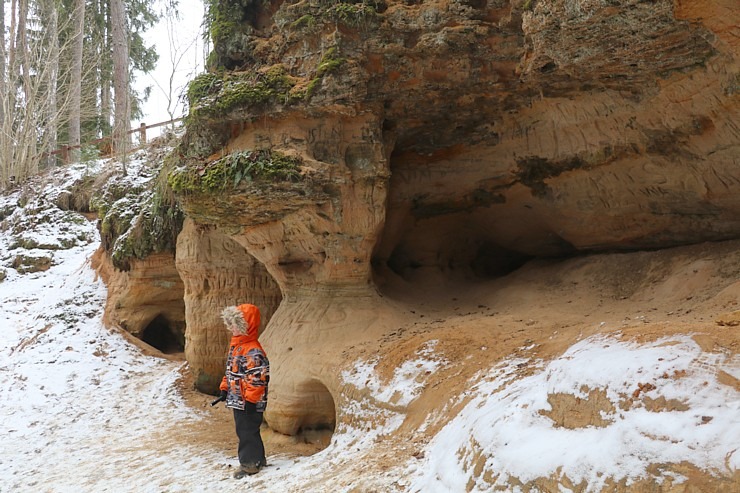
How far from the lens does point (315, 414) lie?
674 centimetres

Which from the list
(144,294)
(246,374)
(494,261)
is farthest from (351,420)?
→ (144,294)

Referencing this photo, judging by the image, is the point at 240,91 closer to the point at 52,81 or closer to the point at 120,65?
the point at 120,65

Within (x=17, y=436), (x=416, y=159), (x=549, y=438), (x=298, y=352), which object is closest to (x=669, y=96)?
(x=416, y=159)

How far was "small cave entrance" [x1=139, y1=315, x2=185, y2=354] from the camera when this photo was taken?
502 inches

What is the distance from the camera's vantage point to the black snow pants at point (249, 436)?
5.30 m

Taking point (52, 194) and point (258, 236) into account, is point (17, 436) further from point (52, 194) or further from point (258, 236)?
point (52, 194)

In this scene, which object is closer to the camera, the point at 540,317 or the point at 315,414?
the point at 540,317

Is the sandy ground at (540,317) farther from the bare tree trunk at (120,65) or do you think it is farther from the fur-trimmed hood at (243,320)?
the bare tree trunk at (120,65)

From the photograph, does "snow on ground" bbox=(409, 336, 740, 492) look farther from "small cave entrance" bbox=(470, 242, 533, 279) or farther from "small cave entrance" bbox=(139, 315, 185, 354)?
"small cave entrance" bbox=(139, 315, 185, 354)

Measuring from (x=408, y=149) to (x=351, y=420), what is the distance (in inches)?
177

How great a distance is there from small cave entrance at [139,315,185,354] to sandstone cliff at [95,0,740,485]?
5.71 meters

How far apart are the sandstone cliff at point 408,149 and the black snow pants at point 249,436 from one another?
897 millimetres

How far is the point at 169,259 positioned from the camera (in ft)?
37.7

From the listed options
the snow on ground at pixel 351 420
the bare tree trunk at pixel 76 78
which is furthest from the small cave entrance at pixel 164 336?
the bare tree trunk at pixel 76 78
